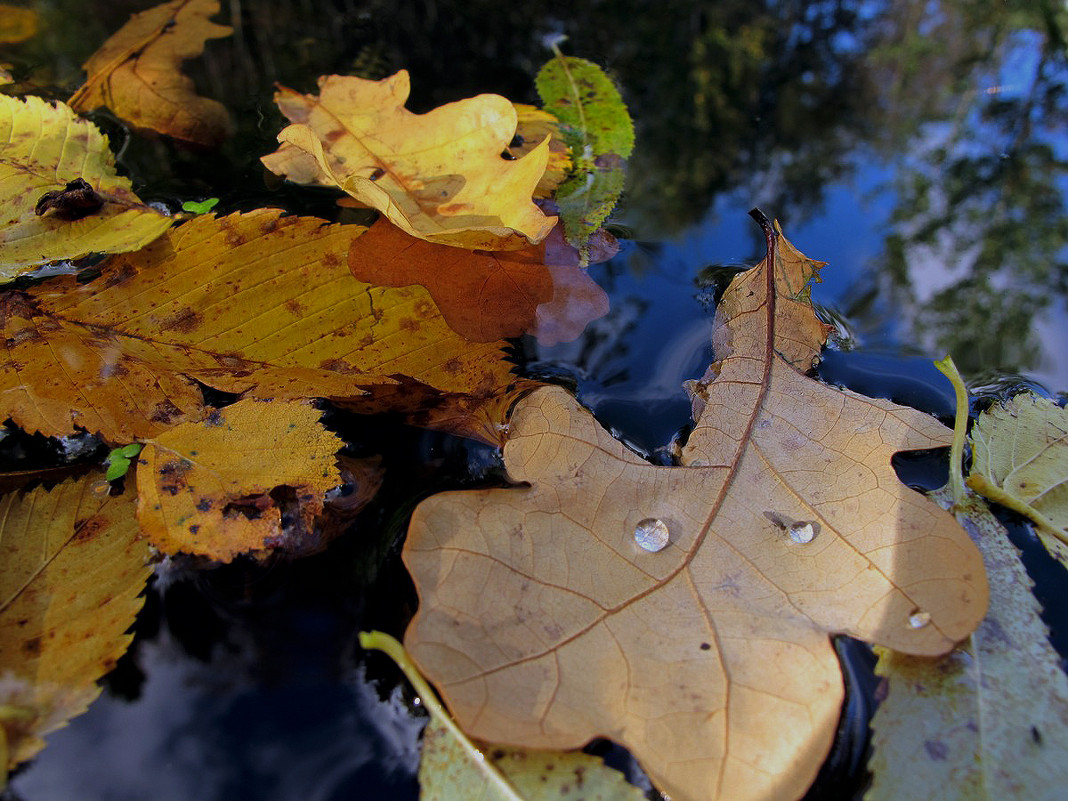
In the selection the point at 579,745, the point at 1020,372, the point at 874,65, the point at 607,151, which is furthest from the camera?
the point at 874,65

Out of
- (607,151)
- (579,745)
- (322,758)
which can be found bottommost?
(322,758)

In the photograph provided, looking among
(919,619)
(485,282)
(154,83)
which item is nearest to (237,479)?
(485,282)

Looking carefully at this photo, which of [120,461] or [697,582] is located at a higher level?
[697,582]

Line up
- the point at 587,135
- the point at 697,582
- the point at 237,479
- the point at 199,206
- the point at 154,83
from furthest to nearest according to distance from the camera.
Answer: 1. the point at 154,83
2. the point at 587,135
3. the point at 199,206
4. the point at 237,479
5. the point at 697,582

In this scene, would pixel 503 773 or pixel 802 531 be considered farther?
pixel 802 531

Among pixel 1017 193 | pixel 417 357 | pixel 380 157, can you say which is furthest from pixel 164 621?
pixel 1017 193

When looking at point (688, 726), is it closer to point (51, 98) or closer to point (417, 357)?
point (417, 357)

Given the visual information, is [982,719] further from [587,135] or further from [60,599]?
[587,135]
